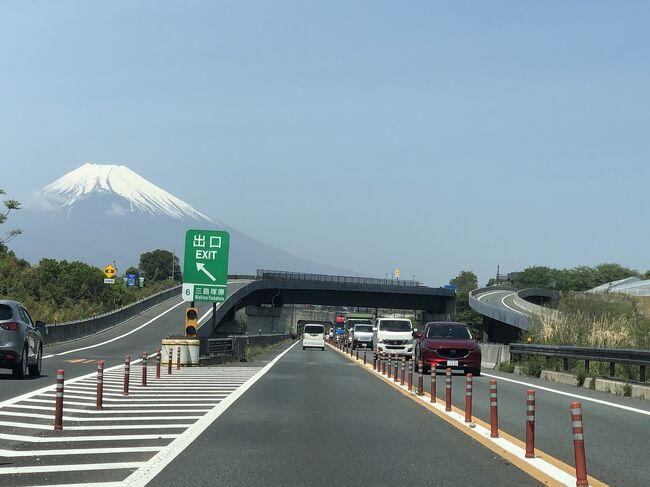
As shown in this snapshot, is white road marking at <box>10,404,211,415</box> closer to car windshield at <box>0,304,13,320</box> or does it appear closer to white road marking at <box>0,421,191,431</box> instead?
white road marking at <box>0,421,191,431</box>

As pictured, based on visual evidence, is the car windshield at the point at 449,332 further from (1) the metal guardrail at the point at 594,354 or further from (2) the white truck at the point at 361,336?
(2) the white truck at the point at 361,336

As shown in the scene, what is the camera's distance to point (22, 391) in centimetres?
1969

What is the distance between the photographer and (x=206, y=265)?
119ft

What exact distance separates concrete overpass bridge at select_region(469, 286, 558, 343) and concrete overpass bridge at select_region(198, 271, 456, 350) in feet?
15.1

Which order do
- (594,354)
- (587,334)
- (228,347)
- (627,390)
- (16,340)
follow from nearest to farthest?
(627,390), (16,340), (594,354), (587,334), (228,347)

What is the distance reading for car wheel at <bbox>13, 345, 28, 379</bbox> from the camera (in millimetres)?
23016

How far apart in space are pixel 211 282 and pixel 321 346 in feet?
106

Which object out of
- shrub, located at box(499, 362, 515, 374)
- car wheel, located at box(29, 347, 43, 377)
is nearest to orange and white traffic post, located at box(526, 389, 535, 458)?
car wheel, located at box(29, 347, 43, 377)

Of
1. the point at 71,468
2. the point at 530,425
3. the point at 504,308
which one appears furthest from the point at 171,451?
the point at 504,308

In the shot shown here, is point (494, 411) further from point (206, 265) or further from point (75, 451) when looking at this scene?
point (206, 265)

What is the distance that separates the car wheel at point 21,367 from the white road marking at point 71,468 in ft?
45.7

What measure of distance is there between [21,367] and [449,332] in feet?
47.3

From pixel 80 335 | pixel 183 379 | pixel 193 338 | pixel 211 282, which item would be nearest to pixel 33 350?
pixel 183 379

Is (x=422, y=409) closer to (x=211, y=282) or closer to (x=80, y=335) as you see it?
(x=211, y=282)
